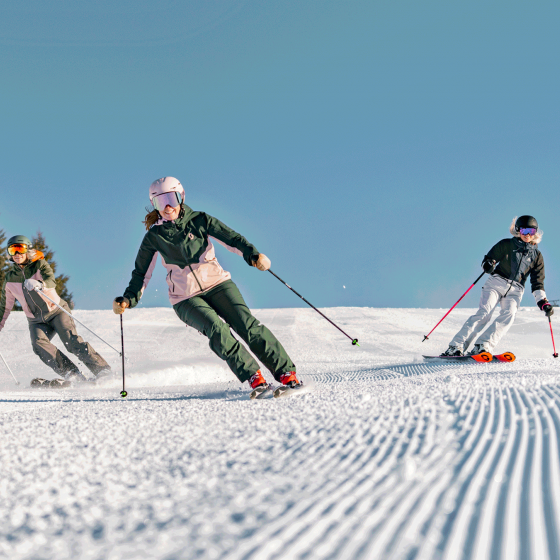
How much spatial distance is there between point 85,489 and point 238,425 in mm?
710

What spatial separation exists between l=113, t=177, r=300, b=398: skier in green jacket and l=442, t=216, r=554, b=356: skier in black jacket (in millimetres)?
3404

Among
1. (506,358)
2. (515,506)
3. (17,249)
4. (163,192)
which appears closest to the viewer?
(515,506)

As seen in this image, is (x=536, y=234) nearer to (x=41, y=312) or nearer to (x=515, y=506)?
(x=515, y=506)

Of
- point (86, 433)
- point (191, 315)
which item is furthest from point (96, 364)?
point (86, 433)

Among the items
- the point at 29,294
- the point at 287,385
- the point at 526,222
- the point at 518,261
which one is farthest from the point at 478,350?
the point at 29,294

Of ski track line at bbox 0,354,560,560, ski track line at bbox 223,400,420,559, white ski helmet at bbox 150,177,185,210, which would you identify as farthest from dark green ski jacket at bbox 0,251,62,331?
ski track line at bbox 223,400,420,559

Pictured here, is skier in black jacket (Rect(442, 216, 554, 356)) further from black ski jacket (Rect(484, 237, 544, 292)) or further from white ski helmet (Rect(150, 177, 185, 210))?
white ski helmet (Rect(150, 177, 185, 210))

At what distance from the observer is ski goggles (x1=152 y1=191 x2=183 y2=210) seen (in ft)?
11.6

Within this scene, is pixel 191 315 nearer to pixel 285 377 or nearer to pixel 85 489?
pixel 285 377

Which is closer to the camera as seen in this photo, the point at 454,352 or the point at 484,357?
the point at 484,357

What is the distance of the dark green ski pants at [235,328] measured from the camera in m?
3.19

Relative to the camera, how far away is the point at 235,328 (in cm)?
344

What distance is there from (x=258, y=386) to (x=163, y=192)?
177cm

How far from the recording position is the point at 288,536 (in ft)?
2.91
